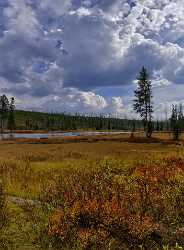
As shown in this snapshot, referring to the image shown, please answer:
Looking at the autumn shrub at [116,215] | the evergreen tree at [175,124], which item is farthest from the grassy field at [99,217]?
the evergreen tree at [175,124]

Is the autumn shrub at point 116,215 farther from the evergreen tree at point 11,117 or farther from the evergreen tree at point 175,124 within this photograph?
the evergreen tree at point 11,117

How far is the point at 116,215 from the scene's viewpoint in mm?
7258

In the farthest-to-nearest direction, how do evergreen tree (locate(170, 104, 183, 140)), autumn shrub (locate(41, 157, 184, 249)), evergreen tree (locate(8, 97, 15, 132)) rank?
evergreen tree (locate(8, 97, 15, 132)) < evergreen tree (locate(170, 104, 183, 140)) < autumn shrub (locate(41, 157, 184, 249))

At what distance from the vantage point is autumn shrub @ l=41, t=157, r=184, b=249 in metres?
6.75

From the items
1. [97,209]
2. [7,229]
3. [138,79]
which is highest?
[138,79]

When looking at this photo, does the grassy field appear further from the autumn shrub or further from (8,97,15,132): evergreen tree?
(8,97,15,132): evergreen tree

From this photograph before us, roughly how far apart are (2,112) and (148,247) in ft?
390

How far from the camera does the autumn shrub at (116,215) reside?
6750 millimetres

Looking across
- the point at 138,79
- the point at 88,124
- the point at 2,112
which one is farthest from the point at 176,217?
the point at 88,124

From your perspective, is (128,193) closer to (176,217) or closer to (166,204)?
(166,204)

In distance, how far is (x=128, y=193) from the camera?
354 inches

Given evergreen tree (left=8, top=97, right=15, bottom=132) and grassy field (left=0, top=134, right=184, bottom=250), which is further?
evergreen tree (left=8, top=97, right=15, bottom=132)

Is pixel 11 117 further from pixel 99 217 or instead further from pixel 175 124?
pixel 99 217

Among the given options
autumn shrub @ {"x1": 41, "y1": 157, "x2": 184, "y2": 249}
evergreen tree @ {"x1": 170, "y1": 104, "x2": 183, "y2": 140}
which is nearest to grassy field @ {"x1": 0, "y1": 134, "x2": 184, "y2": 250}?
autumn shrub @ {"x1": 41, "y1": 157, "x2": 184, "y2": 249}
